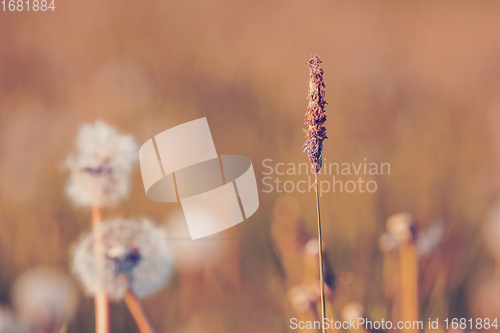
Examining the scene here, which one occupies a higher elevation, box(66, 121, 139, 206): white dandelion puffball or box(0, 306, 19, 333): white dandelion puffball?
box(66, 121, 139, 206): white dandelion puffball

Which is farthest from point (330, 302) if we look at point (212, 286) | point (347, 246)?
point (212, 286)

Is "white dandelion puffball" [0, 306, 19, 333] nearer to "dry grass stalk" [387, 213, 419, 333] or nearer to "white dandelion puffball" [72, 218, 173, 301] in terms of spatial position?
"white dandelion puffball" [72, 218, 173, 301]

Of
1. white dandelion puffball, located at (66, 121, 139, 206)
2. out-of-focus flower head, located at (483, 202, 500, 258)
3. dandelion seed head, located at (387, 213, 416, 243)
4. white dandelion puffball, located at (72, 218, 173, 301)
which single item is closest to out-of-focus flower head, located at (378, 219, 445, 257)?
dandelion seed head, located at (387, 213, 416, 243)

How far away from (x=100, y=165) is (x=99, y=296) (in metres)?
0.39

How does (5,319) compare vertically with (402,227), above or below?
below

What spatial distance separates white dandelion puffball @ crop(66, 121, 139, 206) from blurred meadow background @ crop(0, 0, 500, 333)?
0.09ft

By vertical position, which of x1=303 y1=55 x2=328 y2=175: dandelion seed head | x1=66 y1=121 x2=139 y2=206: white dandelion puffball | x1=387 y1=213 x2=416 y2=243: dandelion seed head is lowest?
x1=387 y1=213 x2=416 y2=243: dandelion seed head

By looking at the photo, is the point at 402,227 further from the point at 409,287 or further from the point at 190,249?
the point at 190,249

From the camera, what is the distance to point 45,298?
115 centimetres

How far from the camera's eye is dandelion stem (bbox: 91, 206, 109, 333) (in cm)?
113

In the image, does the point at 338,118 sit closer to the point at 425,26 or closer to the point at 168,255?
the point at 425,26

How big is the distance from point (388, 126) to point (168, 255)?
778 mm

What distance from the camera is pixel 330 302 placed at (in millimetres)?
1140

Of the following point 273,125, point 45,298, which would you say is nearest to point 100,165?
point 45,298
